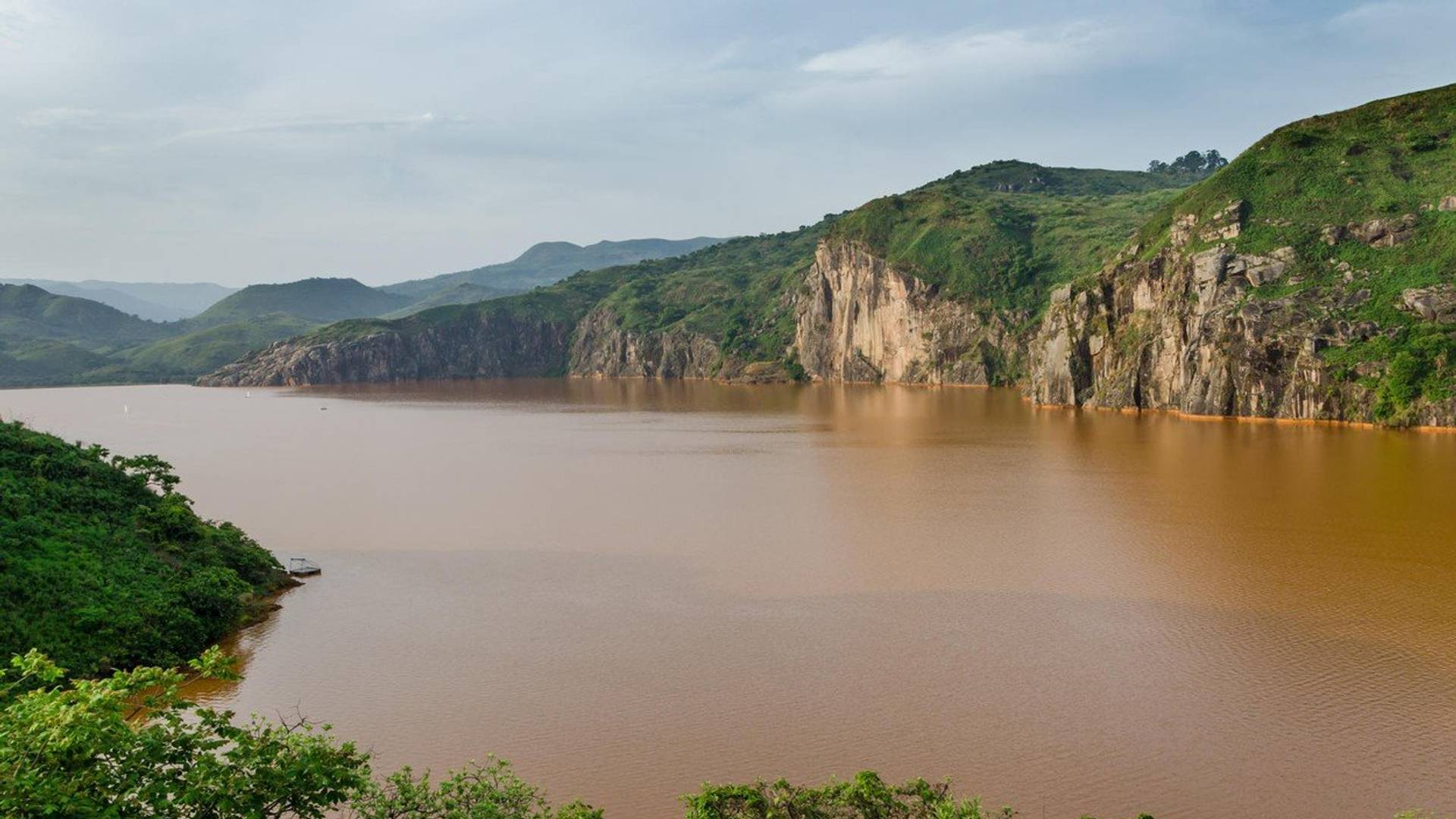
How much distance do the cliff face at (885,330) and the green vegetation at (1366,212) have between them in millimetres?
38836

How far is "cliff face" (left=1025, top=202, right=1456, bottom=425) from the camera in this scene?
77.9m

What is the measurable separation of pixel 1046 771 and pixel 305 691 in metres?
18.0

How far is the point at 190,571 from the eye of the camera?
105 ft

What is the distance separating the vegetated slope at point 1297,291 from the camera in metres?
75.2

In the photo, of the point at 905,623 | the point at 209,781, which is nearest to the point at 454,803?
the point at 209,781

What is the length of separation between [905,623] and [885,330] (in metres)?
137

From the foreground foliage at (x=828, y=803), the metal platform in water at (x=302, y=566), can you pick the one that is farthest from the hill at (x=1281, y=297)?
the metal platform in water at (x=302, y=566)

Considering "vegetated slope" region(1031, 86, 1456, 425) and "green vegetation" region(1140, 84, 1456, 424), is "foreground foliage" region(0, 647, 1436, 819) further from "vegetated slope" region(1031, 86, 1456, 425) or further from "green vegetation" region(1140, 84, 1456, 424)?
"vegetated slope" region(1031, 86, 1456, 425)

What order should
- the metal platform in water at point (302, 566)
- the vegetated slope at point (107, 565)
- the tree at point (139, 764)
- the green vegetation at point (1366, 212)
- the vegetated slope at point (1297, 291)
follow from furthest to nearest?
1. the vegetated slope at point (1297, 291)
2. the green vegetation at point (1366, 212)
3. the metal platform in water at point (302, 566)
4. the vegetated slope at point (107, 565)
5. the tree at point (139, 764)

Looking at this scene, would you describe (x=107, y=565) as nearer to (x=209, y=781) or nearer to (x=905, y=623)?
(x=209, y=781)

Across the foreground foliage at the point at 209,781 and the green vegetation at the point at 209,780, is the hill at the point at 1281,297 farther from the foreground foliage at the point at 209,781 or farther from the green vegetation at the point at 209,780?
the green vegetation at the point at 209,780

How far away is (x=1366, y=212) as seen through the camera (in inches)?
3403

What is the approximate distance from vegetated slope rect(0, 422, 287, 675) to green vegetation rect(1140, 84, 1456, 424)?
2989 inches

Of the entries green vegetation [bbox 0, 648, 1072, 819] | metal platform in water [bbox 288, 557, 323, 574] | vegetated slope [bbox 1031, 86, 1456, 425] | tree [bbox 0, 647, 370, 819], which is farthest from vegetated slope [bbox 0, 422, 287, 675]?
vegetated slope [bbox 1031, 86, 1456, 425]
